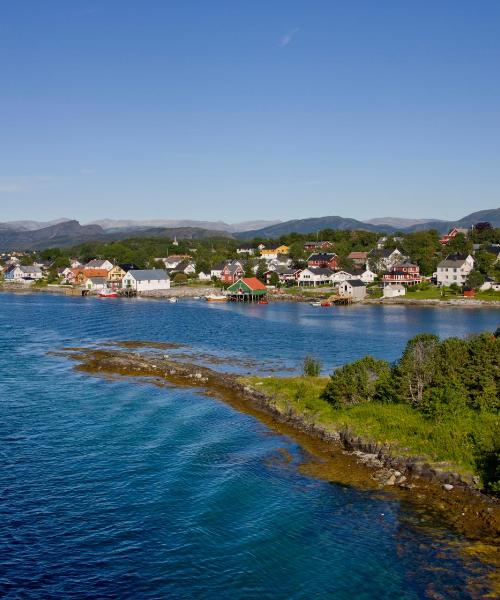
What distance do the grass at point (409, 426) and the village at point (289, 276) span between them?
56838 millimetres

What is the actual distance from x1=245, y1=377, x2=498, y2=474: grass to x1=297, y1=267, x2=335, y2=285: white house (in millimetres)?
77122

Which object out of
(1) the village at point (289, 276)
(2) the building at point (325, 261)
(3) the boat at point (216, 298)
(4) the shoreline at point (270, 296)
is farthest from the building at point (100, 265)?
(3) the boat at point (216, 298)

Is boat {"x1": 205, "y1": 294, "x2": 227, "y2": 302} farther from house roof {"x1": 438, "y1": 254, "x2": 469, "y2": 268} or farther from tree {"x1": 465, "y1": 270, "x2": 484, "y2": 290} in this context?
tree {"x1": 465, "y1": 270, "x2": 484, "y2": 290}

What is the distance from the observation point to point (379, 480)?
20.7 metres

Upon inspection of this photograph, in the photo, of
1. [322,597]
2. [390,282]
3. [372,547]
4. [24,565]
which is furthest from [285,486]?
[390,282]

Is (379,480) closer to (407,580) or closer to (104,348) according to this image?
(407,580)

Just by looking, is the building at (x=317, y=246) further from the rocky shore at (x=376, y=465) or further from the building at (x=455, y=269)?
the rocky shore at (x=376, y=465)

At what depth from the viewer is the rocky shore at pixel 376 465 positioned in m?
18.1

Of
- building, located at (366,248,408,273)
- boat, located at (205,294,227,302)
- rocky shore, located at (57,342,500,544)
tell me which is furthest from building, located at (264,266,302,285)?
rocky shore, located at (57,342,500,544)

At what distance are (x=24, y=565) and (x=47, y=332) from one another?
45.2 meters

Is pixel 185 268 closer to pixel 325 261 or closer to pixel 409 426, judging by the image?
pixel 325 261

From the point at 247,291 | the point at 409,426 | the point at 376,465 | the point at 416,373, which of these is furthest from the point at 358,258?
the point at 376,465

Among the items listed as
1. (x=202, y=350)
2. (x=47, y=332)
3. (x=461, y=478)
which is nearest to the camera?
(x=461, y=478)

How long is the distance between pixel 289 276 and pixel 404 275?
22.1 meters
